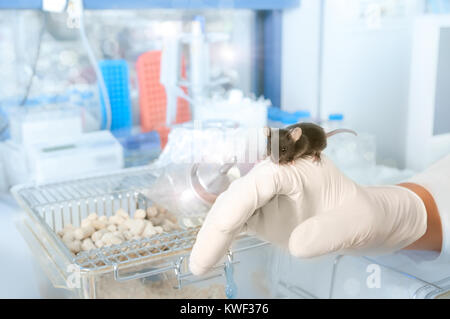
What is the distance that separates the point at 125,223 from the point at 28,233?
18 centimetres

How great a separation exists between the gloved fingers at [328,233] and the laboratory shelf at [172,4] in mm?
735

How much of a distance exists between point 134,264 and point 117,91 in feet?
2.07

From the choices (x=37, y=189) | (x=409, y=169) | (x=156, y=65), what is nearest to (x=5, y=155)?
(x=37, y=189)

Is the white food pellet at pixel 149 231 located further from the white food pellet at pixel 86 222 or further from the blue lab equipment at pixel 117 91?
the blue lab equipment at pixel 117 91

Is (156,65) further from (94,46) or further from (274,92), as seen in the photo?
(274,92)

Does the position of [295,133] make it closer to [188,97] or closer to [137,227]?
[137,227]

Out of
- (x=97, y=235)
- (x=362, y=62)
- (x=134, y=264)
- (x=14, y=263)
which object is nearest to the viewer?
(x=134, y=264)

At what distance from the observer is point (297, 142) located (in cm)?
43

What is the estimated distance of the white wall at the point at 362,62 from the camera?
112 cm

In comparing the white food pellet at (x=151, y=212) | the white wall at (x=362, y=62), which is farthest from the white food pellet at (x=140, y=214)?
the white wall at (x=362, y=62)

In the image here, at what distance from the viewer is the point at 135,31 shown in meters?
1.13

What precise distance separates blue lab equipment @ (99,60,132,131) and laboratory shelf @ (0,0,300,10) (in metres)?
0.14

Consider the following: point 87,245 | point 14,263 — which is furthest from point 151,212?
point 14,263

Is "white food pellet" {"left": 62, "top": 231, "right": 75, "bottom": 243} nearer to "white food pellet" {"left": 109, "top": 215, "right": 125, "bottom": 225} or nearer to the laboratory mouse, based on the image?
"white food pellet" {"left": 109, "top": 215, "right": 125, "bottom": 225}
